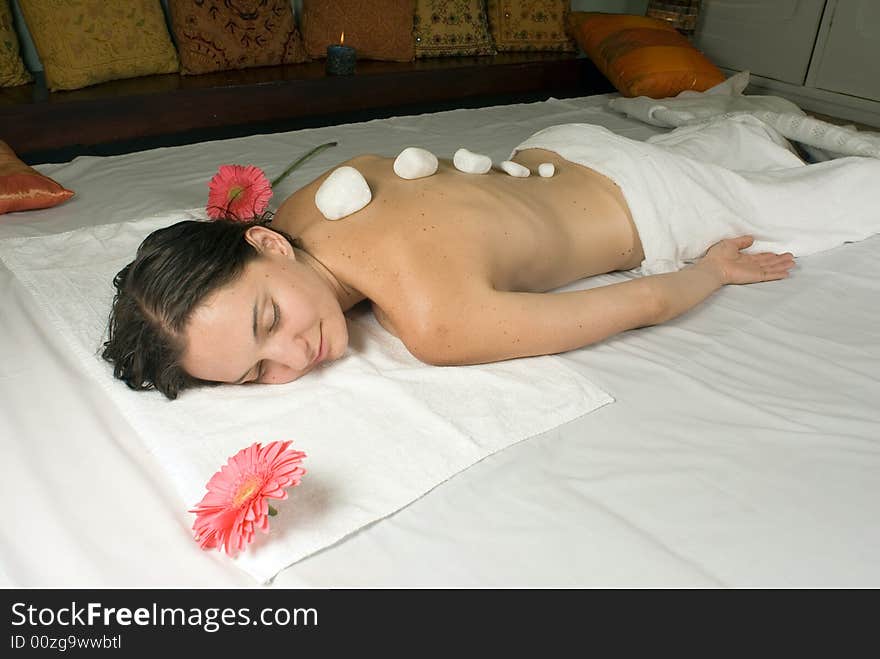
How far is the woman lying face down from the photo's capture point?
116 cm

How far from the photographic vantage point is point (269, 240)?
1.31 meters

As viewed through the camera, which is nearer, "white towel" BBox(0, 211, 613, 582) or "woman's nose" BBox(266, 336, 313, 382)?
"white towel" BBox(0, 211, 613, 582)

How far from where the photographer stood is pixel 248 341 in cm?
115

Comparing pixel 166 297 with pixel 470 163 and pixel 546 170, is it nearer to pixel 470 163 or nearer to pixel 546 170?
pixel 470 163

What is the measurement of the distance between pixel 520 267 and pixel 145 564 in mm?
798

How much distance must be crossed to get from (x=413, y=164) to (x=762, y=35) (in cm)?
314

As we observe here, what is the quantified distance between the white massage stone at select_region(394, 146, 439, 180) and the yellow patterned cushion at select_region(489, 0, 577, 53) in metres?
2.36

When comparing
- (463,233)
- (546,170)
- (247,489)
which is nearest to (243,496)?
(247,489)

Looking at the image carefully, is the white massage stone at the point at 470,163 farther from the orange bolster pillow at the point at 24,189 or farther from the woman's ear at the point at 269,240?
the orange bolster pillow at the point at 24,189

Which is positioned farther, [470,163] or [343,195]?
[470,163]

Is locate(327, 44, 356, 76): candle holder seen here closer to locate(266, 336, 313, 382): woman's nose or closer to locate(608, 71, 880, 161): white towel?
locate(608, 71, 880, 161): white towel

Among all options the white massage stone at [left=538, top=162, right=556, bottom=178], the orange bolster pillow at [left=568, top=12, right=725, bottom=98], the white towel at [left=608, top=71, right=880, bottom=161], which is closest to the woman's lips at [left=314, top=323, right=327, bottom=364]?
the white massage stone at [left=538, top=162, right=556, bottom=178]

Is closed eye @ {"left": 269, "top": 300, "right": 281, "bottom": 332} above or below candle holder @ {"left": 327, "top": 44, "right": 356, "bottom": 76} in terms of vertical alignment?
above
